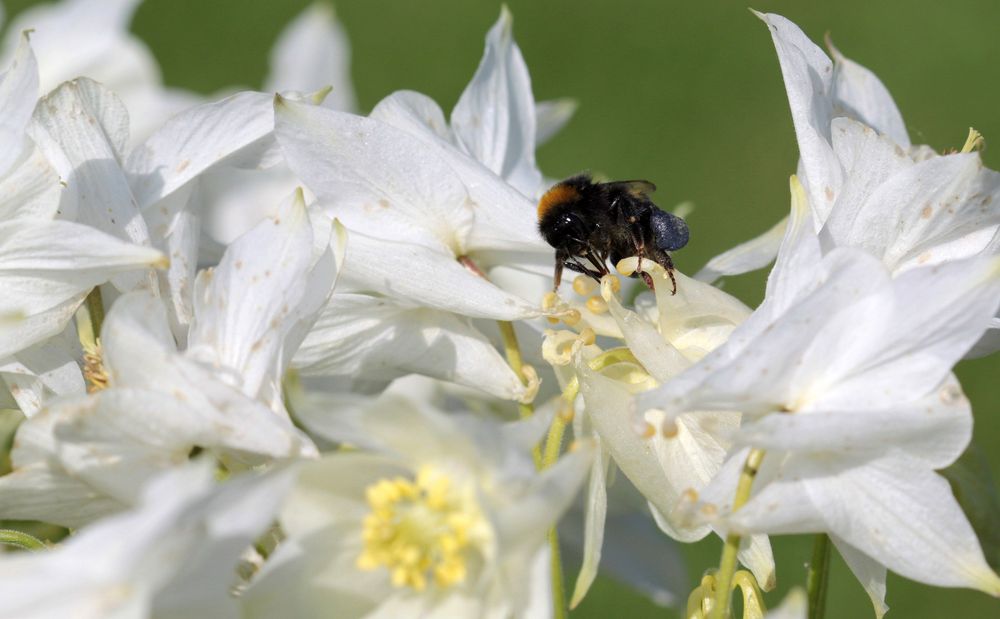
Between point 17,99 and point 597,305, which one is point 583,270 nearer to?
point 597,305

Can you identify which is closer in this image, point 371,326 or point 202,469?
point 202,469

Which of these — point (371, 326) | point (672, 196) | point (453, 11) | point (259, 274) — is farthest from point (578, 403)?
point (453, 11)

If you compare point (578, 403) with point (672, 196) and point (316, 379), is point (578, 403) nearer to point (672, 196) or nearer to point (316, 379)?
point (316, 379)

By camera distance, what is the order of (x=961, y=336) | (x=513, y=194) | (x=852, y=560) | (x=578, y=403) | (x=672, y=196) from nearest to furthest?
(x=961, y=336)
(x=852, y=560)
(x=578, y=403)
(x=513, y=194)
(x=672, y=196)

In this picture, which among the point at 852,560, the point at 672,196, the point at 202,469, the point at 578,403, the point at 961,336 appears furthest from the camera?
the point at 672,196

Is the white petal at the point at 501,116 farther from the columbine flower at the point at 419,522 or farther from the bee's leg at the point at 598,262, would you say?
the columbine flower at the point at 419,522

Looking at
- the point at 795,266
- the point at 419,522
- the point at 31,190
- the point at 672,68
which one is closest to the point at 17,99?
the point at 31,190

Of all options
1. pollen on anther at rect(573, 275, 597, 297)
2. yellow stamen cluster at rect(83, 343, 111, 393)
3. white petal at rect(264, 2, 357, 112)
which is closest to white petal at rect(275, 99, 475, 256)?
pollen on anther at rect(573, 275, 597, 297)
